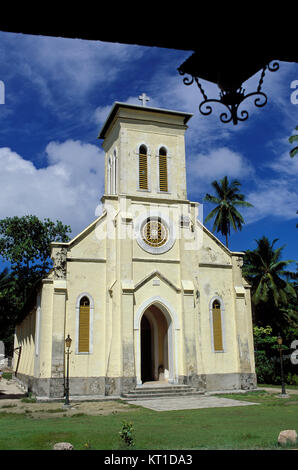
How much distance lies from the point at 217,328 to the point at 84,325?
7.27 meters

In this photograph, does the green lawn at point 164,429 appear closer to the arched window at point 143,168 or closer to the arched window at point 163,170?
the arched window at point 143,168

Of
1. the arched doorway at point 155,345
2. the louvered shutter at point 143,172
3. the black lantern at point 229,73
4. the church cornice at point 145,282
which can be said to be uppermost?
the louvered shutter at point 143,172

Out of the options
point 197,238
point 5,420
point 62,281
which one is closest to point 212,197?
point 197,238

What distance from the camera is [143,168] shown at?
25.2 metres

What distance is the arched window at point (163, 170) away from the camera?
83.3ft

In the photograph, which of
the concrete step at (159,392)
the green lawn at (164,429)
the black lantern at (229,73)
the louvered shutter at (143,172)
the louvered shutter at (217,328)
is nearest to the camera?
the black lantern at (229,73)

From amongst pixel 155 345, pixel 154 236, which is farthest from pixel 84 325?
pixel 154 236

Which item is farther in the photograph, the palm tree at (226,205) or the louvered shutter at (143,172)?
the palm tree at (226,205)

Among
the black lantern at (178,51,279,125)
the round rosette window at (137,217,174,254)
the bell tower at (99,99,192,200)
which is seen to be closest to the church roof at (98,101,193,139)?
the bell tower at (99,99,192,200)

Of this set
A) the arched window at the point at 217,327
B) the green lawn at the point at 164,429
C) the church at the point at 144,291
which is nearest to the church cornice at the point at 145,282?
the church at the point at 144,291

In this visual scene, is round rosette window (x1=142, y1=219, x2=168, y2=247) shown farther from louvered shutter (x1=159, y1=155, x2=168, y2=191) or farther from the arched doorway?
the arched doorway

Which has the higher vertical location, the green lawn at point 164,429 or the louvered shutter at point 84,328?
the louvered shutter at point 84,328

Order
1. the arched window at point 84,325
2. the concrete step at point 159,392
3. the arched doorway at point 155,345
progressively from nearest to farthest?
the concrete step at point 159,392 < the arched window at point 84,325 < the arched doorway at point 155,345
